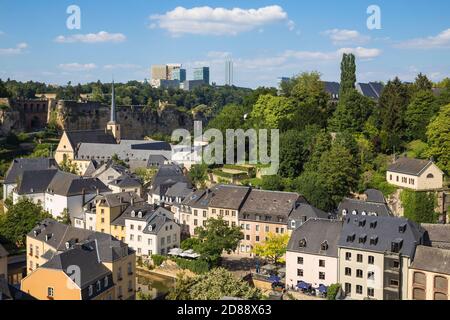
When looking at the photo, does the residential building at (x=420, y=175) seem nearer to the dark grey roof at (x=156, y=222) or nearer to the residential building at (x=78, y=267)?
the dark grey roof at (x=156, y=222)

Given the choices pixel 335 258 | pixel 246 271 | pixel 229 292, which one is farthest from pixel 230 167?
pixel 229 292

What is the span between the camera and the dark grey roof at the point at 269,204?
33.2 metres

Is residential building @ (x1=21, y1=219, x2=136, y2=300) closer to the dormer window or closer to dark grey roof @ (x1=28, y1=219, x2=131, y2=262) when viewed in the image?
dark grey roof @ (x1=28, y1=219, x2=131, y2=262)

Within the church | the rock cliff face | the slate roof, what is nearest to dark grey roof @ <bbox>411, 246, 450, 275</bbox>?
the slate roof

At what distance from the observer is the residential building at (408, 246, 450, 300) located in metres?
23.3

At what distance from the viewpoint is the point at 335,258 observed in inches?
1035

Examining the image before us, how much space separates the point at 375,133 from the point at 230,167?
12189 millimetres

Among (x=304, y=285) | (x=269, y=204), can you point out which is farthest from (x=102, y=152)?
(x=304, y=285)

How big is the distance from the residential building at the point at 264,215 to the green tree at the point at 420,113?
11.1 m

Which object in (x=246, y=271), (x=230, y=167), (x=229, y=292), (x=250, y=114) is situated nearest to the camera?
(x=229, y=292)

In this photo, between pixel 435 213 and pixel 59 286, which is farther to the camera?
pixel 435 213

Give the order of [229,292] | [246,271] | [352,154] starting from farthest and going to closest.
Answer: [352,154] → [246,271] → [229,292]

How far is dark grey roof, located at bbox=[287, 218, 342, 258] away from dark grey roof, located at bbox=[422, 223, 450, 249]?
15.9ft

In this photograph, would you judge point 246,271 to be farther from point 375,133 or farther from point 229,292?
point 375,133
